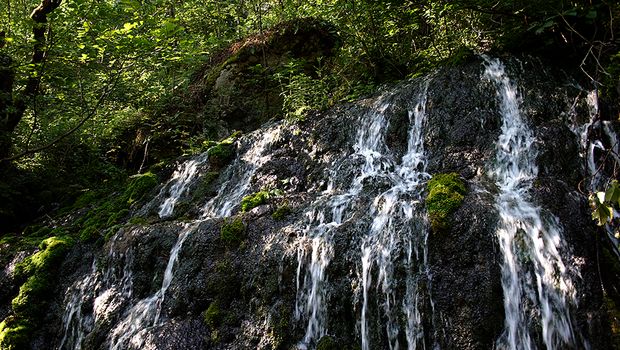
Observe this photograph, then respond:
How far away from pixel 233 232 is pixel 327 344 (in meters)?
2.11

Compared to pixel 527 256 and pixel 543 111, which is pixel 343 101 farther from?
pixel 527 256

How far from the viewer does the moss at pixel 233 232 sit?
578 cm

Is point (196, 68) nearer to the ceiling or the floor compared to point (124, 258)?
nearer to the ceiling

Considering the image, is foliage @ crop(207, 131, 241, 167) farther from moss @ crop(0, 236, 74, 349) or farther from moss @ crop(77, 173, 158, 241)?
moss @ crop(0, 236, 74, 349)

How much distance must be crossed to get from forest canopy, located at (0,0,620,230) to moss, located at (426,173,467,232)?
180 cm

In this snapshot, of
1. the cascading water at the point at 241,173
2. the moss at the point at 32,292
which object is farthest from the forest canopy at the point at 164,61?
the moss at the point at 32,292

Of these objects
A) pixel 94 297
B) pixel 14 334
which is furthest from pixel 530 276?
pixel 14 334

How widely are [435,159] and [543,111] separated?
1.82 meters

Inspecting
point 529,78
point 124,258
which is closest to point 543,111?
point 529,78

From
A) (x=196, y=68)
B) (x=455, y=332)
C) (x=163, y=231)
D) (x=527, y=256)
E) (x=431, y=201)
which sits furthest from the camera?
(x=196, y=68)

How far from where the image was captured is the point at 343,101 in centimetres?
905

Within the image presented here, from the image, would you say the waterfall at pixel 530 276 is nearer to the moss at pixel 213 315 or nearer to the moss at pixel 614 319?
the moss at pixel 614 319

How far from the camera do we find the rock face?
4215 millimetres

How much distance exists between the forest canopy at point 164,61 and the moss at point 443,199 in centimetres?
180
